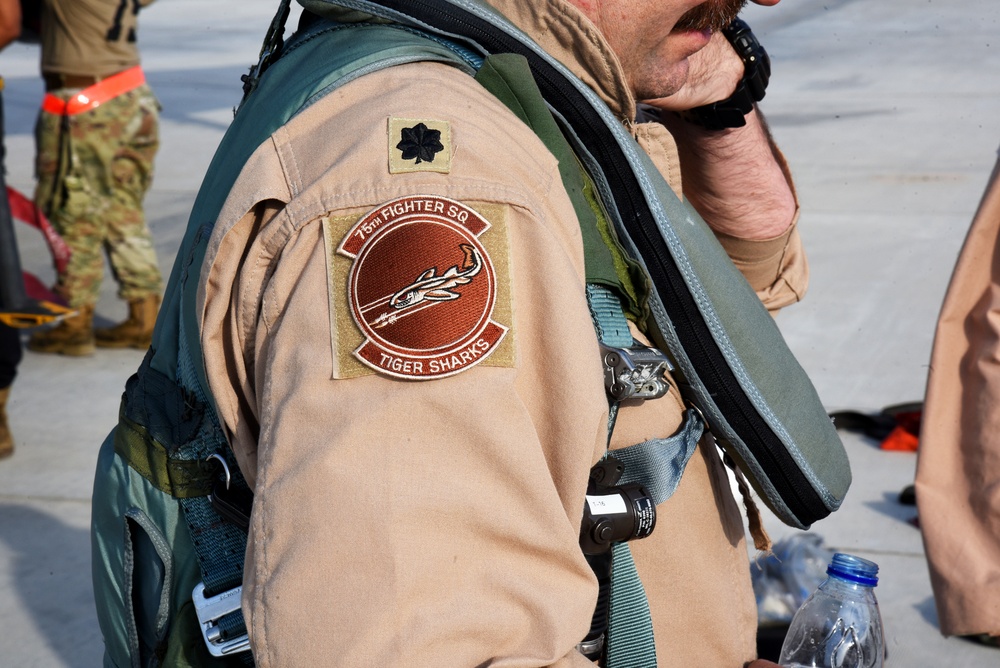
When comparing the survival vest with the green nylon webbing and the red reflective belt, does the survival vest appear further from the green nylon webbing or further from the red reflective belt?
the red reflective belt

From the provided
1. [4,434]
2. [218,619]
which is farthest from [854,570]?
[4,434]

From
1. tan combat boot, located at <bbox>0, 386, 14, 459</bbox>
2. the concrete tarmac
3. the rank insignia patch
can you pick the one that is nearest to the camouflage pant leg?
the concrete tarmac

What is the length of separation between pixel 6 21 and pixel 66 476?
1.82 metres

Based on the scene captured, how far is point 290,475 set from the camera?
100cm

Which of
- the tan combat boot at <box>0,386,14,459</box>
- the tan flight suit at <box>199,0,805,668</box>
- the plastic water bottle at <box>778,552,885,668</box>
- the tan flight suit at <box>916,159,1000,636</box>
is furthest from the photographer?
the tan combat boot at <box>0,386,14,459</box>

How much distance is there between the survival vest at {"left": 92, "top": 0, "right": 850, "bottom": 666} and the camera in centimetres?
125

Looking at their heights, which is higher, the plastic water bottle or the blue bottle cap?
the blue bottle cap

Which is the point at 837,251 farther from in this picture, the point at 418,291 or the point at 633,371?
the point at 418,291

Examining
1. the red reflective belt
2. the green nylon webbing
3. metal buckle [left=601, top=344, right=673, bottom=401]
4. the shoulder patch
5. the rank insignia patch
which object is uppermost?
the rank insignia patch

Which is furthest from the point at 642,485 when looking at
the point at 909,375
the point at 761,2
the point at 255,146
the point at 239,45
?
the point at 239,45

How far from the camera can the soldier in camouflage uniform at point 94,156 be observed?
4.95 metres

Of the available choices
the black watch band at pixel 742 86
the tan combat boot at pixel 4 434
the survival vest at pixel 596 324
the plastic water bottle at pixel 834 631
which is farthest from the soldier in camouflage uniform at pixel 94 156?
the plastic water bottle at pixel 834 631

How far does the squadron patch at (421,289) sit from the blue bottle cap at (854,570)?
0.90 meters

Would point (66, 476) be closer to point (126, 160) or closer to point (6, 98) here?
point (126, 160)
